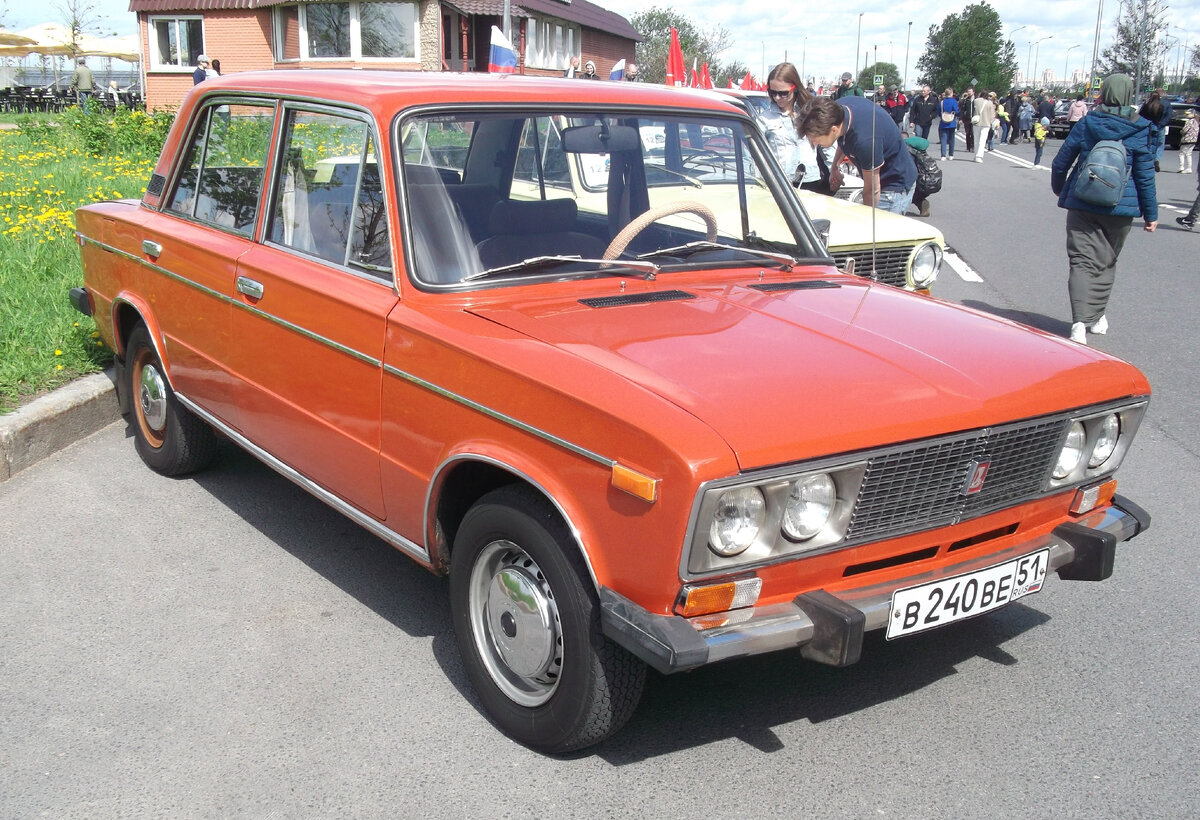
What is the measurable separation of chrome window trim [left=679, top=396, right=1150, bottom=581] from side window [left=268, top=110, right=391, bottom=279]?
151 cm

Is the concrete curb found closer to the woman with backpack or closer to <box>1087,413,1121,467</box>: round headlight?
<box>1087,413,1121,467</box>: round headlight

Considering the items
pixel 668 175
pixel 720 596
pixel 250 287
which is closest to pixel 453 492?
pixel 720 596

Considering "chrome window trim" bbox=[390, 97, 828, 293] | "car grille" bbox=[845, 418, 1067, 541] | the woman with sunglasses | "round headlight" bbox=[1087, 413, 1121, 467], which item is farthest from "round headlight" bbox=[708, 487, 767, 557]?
the woman with sunglasses

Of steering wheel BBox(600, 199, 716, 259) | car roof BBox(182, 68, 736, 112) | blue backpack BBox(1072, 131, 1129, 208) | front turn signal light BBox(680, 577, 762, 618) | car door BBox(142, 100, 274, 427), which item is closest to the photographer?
front turn signal light BBox(680, 577, 762, 618)

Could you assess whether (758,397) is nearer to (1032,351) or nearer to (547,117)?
(1032,351)

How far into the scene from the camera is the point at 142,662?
12.0 ft

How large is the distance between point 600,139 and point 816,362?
1.46m

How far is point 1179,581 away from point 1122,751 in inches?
57.3

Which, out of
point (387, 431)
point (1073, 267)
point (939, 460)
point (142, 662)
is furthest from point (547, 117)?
Answer: point (1073, 267)

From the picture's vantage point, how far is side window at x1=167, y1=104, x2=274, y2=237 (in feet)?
14.4

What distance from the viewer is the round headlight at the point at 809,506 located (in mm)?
2762

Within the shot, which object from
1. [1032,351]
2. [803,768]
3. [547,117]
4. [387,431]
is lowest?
[803,768]

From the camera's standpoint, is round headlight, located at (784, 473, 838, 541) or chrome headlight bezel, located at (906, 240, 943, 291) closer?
round headlight, located at (784, 473, 838, 541)

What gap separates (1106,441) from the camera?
11.4ft
